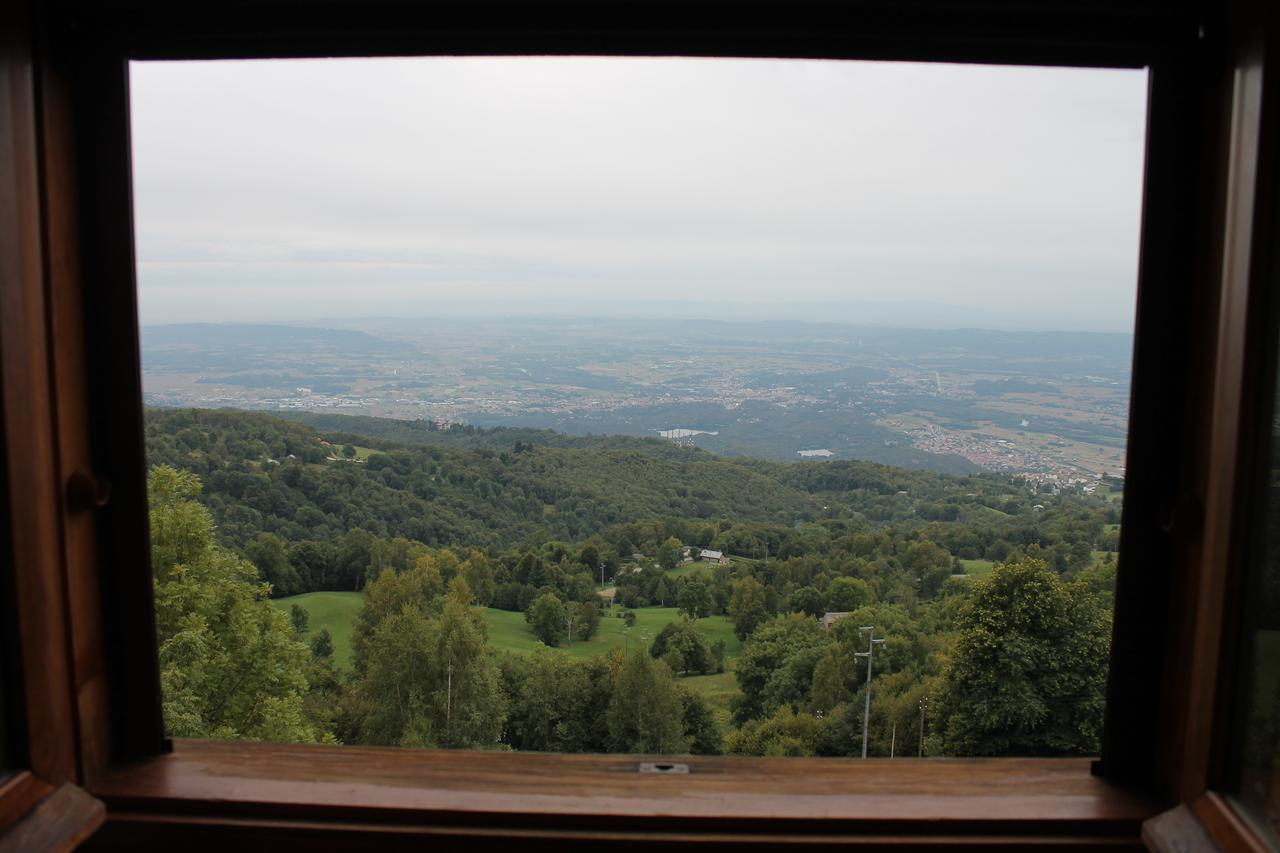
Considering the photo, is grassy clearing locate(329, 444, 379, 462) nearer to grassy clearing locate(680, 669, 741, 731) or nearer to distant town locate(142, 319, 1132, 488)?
distant town locate(142, 319, 1132, 488)

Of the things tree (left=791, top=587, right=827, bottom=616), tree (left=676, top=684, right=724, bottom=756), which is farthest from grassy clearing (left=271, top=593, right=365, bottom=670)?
tree (left=791, top=587, right=827, bottom=616)

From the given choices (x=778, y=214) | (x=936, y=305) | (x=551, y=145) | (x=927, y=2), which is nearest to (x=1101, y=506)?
(x=927, y=2)

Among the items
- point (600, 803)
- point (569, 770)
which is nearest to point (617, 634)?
point (569, 770)

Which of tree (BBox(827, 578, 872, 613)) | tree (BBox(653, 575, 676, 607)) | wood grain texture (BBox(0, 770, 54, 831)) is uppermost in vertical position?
wood grain texture (BBox(0, 770, 54, 831))

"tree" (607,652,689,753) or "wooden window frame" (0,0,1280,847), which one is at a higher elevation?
"wooden window frame" (0,0,1280,847)

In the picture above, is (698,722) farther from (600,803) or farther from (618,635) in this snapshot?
(600,803)

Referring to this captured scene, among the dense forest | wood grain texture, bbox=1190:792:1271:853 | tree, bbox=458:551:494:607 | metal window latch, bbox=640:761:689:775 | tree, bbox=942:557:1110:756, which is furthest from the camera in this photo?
tree, bbox=458:551:494:607
